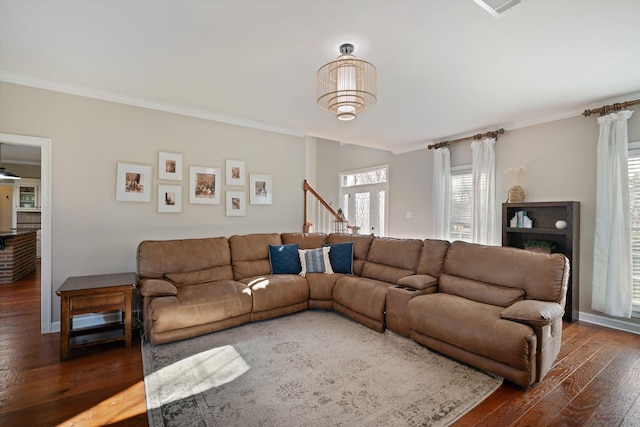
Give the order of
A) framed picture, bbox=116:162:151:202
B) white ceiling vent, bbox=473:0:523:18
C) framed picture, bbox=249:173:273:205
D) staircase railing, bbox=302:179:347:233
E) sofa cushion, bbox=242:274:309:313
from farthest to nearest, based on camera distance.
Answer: staircase railing, bbox=302:179:347:233 < framed picture, bbox=249:173:273:205 < framed picture, bbox=116:162:151:202 < sofa cushion, bbox=242:274:309:313 < white ceiling vent, bbox=473:0:523:18

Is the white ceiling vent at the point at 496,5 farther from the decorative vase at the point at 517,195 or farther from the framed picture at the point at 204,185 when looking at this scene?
the framed picture at the point at 204,185

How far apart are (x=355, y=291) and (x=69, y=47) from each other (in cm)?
355

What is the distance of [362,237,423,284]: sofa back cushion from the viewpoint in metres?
3.69

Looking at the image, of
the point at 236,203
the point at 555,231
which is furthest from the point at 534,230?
the point at 236,203

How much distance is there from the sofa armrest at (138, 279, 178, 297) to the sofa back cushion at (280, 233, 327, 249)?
5.84ft

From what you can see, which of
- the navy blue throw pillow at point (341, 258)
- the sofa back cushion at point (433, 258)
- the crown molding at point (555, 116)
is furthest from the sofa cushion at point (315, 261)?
the crown molding at point (555, 116)

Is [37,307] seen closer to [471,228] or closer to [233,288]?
[233,288]

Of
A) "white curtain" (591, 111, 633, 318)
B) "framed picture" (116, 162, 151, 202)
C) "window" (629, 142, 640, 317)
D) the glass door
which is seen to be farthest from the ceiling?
the glass door

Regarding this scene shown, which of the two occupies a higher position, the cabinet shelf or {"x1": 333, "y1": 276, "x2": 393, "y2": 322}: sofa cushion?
the cabinet shelf

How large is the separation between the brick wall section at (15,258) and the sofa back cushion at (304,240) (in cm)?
491

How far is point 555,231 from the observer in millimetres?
3816

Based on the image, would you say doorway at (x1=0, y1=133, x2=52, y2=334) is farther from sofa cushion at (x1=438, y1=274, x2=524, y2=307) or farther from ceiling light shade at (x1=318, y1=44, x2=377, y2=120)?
sofa cushion at (x1=438, y1=274, x2=524, y2=307)

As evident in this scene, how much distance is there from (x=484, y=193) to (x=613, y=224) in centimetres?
152

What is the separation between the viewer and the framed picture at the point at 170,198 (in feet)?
12.9
